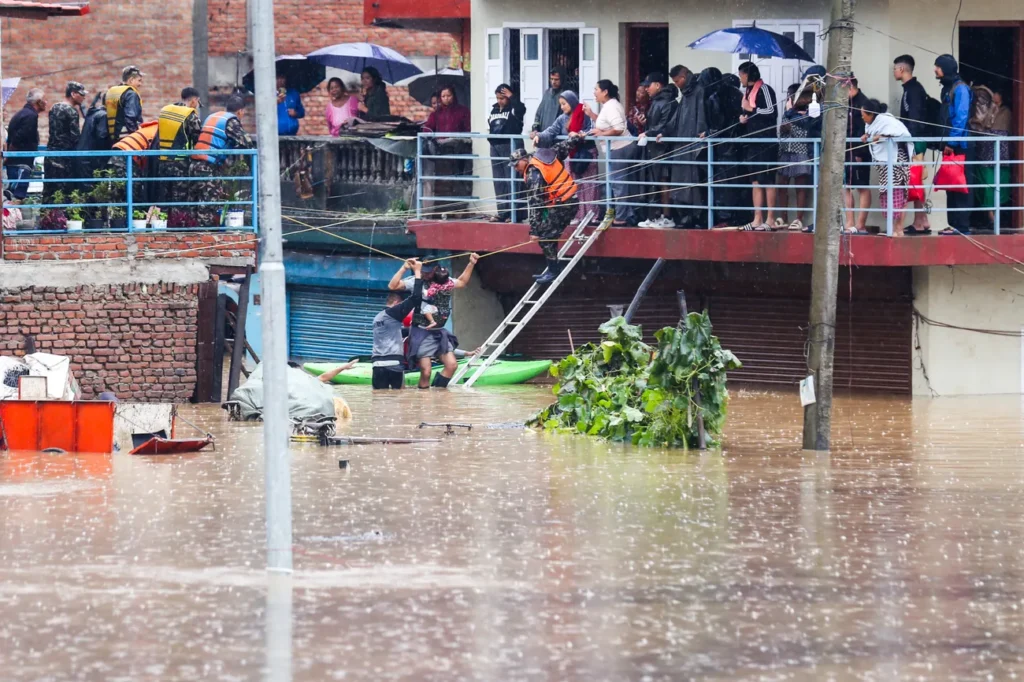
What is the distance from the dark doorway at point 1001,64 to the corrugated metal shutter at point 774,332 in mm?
1965

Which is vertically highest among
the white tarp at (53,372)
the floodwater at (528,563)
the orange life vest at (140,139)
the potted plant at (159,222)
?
the orange life vest at (140,139)

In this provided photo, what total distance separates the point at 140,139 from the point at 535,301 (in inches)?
227

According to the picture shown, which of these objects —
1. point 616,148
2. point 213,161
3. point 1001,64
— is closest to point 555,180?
point 616,148

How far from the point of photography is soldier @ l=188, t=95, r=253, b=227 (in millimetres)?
21297

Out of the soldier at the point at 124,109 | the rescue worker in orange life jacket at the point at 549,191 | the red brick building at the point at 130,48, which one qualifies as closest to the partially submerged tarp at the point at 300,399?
the soldier at the point at 124,109

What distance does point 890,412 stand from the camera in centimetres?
2034

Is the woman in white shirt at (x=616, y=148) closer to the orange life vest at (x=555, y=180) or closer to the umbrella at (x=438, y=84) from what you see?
the orange life vest at (x=555, y=180)

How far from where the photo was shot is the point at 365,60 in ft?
95.1

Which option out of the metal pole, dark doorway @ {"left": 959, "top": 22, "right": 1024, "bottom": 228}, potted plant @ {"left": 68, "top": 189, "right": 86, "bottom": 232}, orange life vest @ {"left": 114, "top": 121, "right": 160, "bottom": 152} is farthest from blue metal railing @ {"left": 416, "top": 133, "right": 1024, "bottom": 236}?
the metal pole

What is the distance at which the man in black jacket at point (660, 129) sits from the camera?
21875mm

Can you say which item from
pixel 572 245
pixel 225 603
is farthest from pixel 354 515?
pixel 572 245

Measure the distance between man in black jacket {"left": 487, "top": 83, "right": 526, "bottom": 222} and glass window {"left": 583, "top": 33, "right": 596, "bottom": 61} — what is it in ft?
3.47

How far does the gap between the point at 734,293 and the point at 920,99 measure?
367 cm

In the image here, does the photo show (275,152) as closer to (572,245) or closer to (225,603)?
(225,603)
